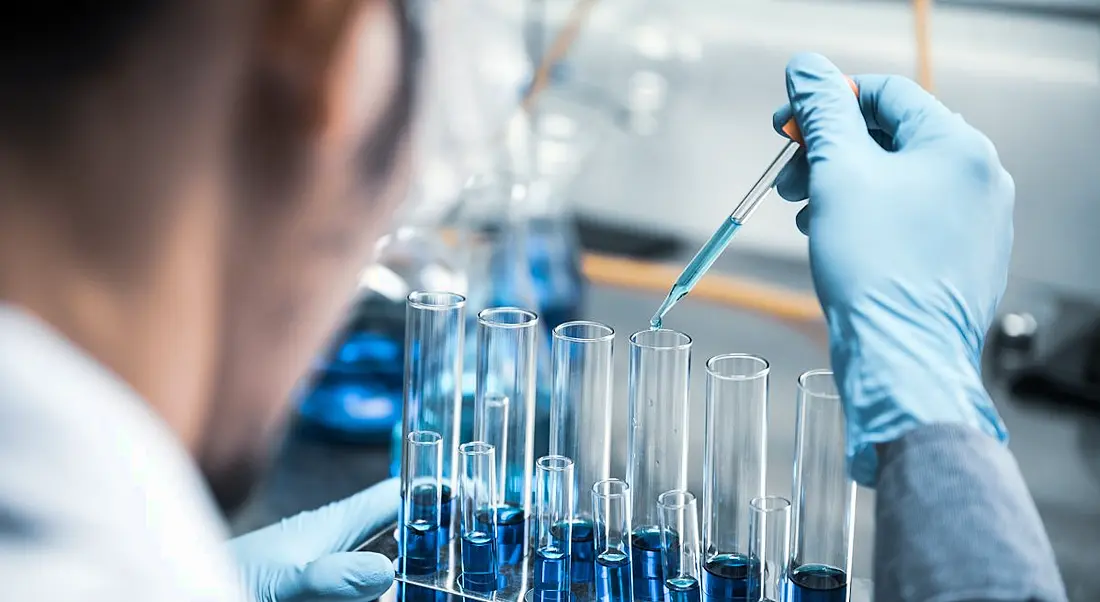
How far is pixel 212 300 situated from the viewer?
2.35 ft

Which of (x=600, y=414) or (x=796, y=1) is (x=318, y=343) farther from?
(x=796, y=1)

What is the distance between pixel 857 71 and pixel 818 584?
180 centimetres

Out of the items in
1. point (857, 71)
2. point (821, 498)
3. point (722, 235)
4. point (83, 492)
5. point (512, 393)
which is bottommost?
point (83, 492)

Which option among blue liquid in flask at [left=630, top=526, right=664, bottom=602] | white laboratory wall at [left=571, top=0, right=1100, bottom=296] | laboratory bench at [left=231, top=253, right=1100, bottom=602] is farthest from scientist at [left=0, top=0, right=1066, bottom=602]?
white laboratory wall at [left=571, top=0, right=1100, bottom=296]

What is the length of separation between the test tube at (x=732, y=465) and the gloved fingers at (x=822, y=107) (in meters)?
0.20

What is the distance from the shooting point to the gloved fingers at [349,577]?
1.06 metres

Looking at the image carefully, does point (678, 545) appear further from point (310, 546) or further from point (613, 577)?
point (310, 546)

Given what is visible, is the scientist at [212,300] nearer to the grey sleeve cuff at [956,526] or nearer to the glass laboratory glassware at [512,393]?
the grey sleeve cuff at [956,526]

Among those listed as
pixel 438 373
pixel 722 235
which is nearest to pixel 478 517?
pixel 438 373

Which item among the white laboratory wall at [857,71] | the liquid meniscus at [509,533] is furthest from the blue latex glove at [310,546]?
the white laboratory wall at [857,71]

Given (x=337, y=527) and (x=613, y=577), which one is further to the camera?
(x=337, y=527)

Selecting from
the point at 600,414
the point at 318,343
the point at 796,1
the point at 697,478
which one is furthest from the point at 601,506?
the point at 796,1

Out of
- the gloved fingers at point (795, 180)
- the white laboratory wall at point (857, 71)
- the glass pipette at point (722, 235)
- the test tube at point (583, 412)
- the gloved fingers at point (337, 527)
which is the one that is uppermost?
the white laboratory wall at point (857, 71)

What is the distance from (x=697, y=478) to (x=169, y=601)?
1.13 meters
